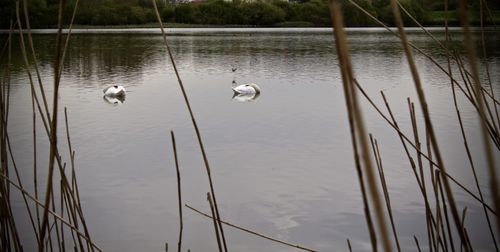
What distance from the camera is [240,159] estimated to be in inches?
237

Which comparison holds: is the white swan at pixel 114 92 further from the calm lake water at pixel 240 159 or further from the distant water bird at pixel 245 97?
the distant water bird at pixel 245 97

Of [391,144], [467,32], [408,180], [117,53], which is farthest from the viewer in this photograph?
[117,53]

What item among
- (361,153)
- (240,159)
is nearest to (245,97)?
(240,159)

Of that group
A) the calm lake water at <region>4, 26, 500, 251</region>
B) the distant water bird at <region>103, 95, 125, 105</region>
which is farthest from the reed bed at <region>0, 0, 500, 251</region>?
the distant water bird at <region>103, 95, 125, 105</region>

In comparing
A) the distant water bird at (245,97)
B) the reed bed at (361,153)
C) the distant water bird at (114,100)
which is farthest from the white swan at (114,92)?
the reed bed at (361,153)

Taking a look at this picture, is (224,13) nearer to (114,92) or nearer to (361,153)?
(114,92)

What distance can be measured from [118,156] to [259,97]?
4.80 meters

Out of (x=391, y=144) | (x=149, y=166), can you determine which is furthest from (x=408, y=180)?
(x=149, y=166)

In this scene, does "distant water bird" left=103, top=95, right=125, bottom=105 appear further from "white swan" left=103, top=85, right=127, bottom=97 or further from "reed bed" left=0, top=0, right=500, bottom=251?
"reed bed" left=0, top=0, right=500, bottom=251

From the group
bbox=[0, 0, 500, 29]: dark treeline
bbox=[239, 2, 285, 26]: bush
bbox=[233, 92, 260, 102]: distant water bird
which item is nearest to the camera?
bbox=[233, 92, 260, 102]: distant water bird

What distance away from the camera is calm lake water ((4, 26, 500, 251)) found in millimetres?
4086

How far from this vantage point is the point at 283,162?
589 cm

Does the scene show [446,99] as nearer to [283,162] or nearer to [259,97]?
[259,97]

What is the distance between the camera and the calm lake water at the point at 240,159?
4.09m
